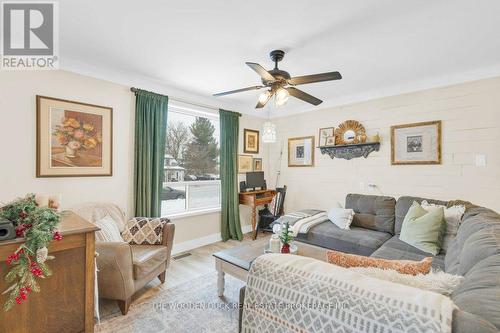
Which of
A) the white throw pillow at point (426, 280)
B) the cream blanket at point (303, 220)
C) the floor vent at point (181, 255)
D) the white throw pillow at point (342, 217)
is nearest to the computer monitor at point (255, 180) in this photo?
the cream blanket at point (303, 220)

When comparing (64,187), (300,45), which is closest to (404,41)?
(300,45)

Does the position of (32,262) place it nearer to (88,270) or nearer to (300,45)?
(88,270)

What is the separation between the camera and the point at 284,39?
7.21ft

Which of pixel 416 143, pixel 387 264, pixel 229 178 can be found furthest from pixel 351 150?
pixel 387 264

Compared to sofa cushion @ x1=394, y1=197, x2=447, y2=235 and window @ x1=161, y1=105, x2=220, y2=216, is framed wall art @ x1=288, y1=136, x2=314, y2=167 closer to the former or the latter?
window @ x1=161, y1=105, x2=220, y2=216

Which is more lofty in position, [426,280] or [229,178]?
[229,178]

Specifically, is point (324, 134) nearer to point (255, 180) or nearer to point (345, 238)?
point (255, 180)

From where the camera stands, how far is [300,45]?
231cm

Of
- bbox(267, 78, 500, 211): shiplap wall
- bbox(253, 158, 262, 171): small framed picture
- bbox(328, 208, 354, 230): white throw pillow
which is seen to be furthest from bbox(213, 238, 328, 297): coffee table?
bbox(253, 158, 262, 171): small framed picture

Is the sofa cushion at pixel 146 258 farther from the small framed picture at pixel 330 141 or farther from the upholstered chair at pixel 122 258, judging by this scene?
the small framed picture at pixel 330 141

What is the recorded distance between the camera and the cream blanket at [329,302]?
A: 70 centimetres

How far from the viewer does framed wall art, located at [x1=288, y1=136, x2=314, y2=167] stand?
4.39 m

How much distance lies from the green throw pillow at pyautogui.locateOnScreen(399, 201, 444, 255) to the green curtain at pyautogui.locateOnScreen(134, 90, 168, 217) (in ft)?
10.1

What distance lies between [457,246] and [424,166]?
176cm
